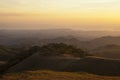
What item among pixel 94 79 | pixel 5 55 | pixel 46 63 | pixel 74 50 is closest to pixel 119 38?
pixel 5 55

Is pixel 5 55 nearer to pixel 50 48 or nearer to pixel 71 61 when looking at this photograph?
pixel 50 48

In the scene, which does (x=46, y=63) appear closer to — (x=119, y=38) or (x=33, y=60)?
(x=33, y=60)

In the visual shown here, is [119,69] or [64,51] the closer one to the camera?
[119,69]

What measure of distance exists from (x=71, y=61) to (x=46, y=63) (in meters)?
3.86

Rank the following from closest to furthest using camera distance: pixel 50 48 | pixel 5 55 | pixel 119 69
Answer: pixel 119 69 < pixel 50 48 < pixel 5 55

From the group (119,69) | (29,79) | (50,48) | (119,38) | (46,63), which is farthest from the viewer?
(119,38)

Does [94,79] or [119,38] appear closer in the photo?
[94,79]

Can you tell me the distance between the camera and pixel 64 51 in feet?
160

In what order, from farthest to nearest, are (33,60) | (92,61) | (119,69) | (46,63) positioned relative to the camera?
(33,60) < (46,63) < (92,61) < (119,69)

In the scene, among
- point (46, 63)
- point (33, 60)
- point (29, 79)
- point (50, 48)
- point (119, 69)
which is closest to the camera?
point (29, 79)

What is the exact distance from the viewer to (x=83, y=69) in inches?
1341

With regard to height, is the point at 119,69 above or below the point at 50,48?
below

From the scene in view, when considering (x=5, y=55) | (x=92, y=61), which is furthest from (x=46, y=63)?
(x=5, y=55)

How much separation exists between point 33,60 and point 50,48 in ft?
20.7
